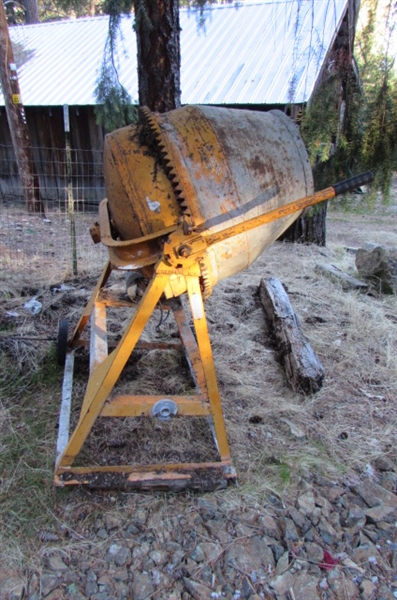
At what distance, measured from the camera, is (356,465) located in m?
2.27

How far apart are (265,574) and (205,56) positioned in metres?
9.97

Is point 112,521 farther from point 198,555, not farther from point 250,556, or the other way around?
point 250,556

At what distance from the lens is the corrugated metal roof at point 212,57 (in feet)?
25.3

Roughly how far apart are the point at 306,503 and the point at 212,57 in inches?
377

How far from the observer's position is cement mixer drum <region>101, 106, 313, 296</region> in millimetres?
1836

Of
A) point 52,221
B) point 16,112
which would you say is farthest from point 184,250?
point 16,112

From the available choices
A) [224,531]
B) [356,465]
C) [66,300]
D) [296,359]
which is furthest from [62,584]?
[66,300]

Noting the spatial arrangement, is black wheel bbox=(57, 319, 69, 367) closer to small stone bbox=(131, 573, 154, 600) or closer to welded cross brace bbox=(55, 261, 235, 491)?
welded cross brace bbox=(55, 261, 235, 491)

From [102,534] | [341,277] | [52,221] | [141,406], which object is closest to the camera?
[102,534]

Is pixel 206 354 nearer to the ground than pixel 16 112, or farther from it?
nearer to the ground

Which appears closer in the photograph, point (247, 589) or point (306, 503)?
point (247, 589)

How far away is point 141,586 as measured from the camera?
1625mm

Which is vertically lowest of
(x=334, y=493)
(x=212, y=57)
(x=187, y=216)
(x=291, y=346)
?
(x=334, y=493)

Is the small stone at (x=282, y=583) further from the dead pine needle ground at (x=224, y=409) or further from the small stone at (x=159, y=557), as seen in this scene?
the small stone at (x=159, y=557)
